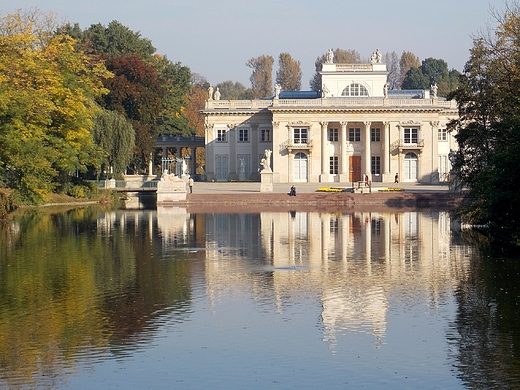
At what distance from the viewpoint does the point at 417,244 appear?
32781 millimetres

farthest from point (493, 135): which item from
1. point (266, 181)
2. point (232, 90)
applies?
point (232, 90)

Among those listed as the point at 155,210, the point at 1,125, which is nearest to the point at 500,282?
the point at 1,125

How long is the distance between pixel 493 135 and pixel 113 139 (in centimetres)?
3576

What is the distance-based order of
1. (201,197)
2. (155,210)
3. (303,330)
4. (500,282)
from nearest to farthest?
1. (303,330)
2. (500,282)
3. (155,210)
4. (201,197)

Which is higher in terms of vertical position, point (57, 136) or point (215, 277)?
point (57, 136)

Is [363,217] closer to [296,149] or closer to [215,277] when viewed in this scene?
[215,277]

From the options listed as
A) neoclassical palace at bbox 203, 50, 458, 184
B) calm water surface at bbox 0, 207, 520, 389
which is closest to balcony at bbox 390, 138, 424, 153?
neoclassical palace at bbox 203, 50, 458, 184

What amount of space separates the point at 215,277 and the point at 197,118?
96243 millimetres

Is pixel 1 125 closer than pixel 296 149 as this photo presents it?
Yes

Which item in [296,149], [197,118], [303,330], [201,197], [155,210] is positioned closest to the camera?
[303,330]

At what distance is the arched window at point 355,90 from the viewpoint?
8556cm

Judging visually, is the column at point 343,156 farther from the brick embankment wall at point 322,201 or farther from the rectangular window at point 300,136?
the brick embankment wall at point 322,201

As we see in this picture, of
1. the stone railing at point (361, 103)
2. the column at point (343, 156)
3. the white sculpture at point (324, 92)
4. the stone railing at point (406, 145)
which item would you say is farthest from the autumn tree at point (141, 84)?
the stone railing at point (406, 145)

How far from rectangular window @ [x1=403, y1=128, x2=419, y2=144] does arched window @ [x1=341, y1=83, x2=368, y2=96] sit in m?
6.24
